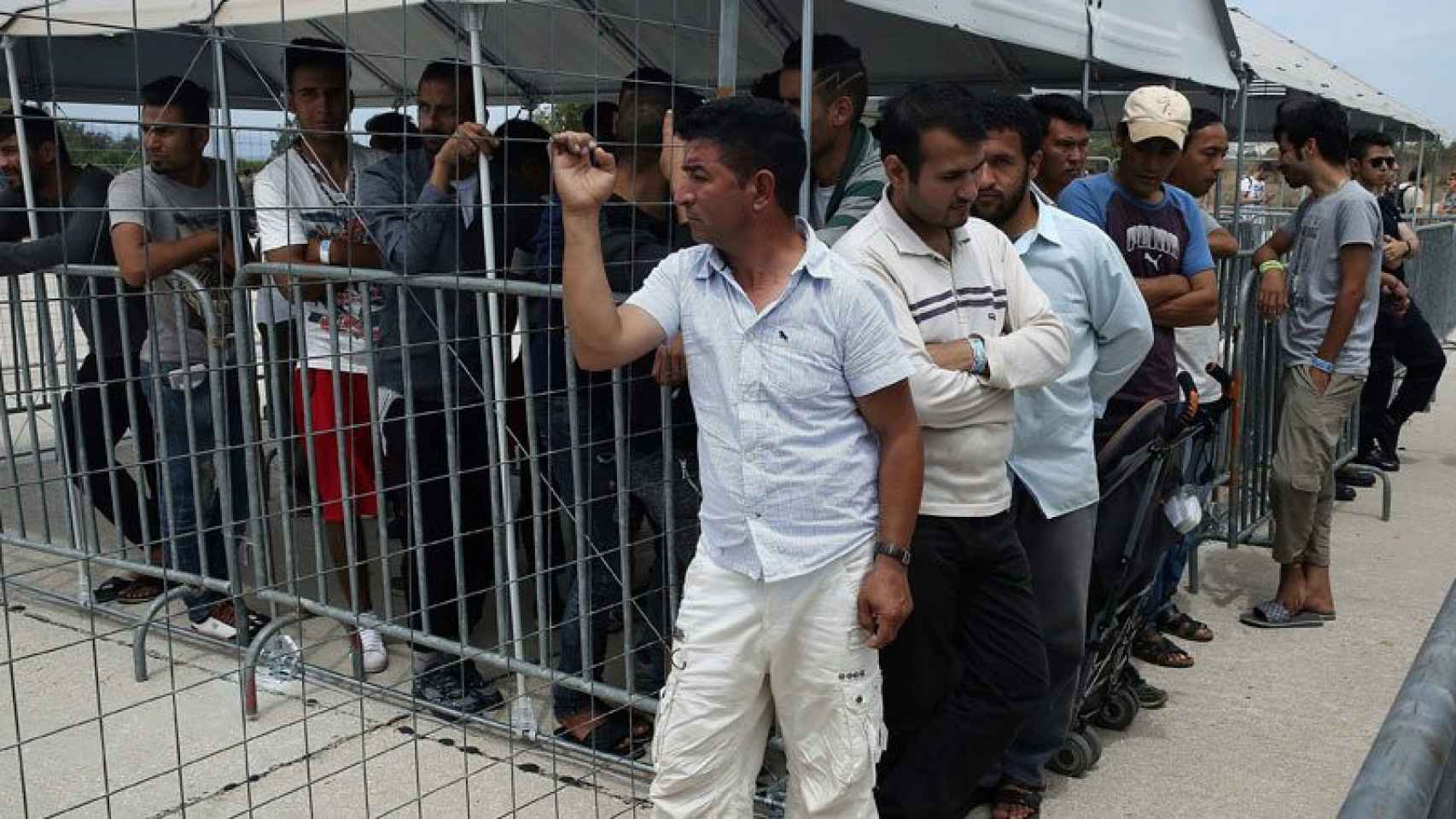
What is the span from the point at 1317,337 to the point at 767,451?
351cm

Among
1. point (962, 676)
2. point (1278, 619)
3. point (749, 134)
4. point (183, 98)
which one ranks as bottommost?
point (1278, 619)

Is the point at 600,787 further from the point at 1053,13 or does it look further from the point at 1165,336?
the point at 1053,13

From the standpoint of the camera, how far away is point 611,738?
372 centimetres

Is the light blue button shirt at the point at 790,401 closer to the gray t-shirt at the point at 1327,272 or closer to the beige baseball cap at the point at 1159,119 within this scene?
the beige baseball cap at the point at 1159,119

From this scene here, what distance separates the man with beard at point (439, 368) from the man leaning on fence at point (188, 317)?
19.8 inches

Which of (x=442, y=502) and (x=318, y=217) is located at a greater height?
(x=318, y=217)

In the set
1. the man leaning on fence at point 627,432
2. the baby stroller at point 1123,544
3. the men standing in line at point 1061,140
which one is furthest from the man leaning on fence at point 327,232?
A: the men standing in line at point 1061,140

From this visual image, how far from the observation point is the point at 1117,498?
362 cm

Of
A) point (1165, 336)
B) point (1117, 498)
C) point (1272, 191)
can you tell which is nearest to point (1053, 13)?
point (1165, 336)

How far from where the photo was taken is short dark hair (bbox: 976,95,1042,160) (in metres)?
3.24

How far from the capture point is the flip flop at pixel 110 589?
505 cm

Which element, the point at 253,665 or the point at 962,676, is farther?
the point at 253,665

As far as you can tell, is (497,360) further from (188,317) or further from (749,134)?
(188,317)

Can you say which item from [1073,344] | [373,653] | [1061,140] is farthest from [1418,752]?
[373,653]
